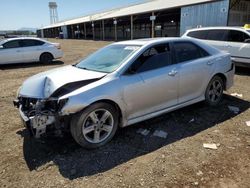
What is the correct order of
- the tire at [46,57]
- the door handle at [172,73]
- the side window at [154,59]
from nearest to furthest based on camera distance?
the side window at [154,59]
the door handle at [172,73]
the tire at [46,57]

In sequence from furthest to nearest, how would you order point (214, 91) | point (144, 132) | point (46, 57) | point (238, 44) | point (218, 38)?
point (46, 57) < point (218, 38) < point (238, 44) < point (214, 91) < point (144, 132)

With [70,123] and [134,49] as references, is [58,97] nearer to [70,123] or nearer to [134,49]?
[70,123]

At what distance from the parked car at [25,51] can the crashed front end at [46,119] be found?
400 inches

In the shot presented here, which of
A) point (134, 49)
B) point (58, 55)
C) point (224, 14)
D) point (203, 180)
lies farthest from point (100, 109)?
point (224, 14)

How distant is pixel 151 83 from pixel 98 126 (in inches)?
45.3

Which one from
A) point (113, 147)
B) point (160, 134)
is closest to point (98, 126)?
point (113, 147)

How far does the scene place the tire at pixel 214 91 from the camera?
535 cm

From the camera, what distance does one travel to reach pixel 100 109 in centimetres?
373

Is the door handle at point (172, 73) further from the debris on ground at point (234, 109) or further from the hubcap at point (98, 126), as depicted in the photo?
the debris on ground at point (234, 109)

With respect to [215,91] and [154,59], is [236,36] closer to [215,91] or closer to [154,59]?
[215,91]

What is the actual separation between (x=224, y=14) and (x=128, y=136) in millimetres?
18440

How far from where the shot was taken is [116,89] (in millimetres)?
3805

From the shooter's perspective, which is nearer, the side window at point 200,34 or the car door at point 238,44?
the car door at point 238,44

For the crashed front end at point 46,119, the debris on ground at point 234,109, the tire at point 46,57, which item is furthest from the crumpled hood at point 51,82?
the tire at point 46,57
